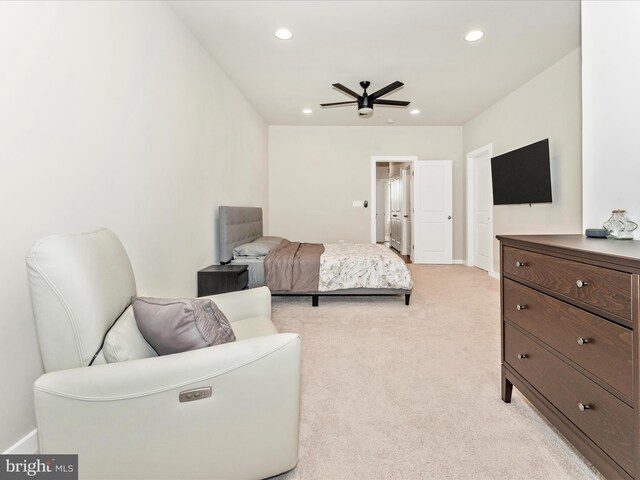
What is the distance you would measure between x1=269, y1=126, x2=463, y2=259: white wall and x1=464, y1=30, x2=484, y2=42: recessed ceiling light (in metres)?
3.29

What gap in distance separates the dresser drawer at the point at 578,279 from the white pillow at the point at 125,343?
165 centimetres

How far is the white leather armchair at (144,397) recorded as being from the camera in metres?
1.00

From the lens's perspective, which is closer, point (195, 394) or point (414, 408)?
point (195, 394)

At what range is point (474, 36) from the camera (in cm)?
320

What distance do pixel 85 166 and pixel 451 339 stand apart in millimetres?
2858

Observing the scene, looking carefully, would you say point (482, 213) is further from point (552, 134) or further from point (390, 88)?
point (390, 88)

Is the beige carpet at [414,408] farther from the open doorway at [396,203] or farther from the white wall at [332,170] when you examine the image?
the open doorway at [396,203]

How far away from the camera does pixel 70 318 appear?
1.11m

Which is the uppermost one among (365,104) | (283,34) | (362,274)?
(283,34)

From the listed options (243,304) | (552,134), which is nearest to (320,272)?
(243,304)

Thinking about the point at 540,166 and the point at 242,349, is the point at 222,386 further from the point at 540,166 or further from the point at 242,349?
the point at 540,166

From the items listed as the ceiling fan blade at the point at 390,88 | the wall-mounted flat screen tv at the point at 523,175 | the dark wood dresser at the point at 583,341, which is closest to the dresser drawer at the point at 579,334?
the dark wood dresser at the point at 583,341

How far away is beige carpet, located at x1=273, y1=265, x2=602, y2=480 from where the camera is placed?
1.40 meters

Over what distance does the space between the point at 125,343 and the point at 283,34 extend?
3.02 meters
